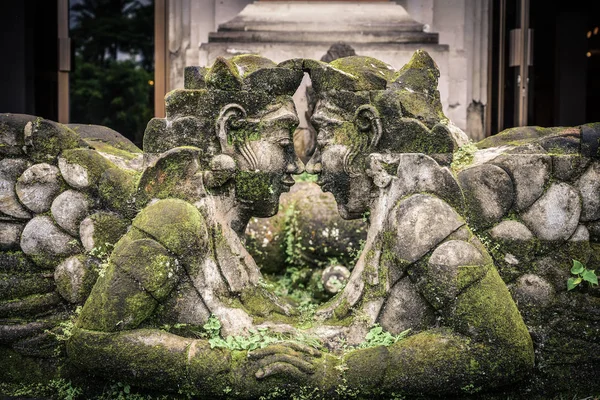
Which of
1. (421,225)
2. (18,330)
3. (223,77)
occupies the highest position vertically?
(223,77)

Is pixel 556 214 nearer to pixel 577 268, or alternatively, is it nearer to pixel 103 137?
pixel 577 268

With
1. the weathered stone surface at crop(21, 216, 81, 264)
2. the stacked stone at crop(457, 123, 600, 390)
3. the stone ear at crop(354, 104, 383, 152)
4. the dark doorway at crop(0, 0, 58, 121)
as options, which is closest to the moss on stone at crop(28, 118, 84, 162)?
the weathered stone surface at crop(21, 216, 81, 264)

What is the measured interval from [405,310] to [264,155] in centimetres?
126

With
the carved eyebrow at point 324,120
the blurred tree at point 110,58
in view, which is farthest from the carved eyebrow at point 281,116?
the blurred tree at point 110,58

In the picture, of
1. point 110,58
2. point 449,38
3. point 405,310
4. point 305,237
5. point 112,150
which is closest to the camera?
point 405,310

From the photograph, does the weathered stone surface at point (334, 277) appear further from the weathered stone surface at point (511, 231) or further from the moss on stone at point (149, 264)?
the moss on stone at point (149, 264)

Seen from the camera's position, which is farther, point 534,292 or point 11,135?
point 11,135

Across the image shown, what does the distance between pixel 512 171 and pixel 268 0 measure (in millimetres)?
4224

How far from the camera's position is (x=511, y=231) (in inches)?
148

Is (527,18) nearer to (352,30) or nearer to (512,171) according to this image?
(352,30)

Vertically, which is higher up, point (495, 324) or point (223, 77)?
point (223, 77)

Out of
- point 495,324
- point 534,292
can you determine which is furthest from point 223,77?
point 534,292

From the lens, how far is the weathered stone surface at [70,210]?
3904mm

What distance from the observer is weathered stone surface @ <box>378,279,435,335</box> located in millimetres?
3631
